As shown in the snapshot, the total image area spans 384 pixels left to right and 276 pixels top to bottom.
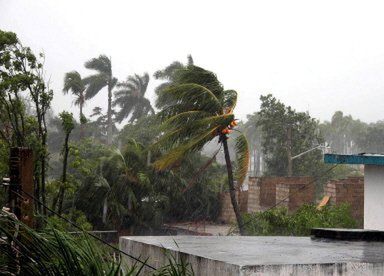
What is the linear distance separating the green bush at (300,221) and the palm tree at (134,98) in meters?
28.4

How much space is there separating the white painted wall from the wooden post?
757 centimetres

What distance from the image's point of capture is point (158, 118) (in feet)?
58.6

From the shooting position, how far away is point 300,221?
15062 mm

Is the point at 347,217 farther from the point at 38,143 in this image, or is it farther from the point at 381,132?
the point at 381,132

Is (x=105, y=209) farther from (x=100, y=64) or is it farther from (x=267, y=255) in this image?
(x=100, y=64)

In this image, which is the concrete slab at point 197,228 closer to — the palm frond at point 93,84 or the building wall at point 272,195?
the building wall at point 272,195

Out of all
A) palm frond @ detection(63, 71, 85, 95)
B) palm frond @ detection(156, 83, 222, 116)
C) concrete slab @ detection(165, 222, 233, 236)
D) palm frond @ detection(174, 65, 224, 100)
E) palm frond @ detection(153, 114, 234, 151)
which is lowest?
concrete slab @ detection(165, 222, 233, 236)

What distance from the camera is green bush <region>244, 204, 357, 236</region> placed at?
1473cm

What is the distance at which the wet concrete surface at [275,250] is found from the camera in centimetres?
530

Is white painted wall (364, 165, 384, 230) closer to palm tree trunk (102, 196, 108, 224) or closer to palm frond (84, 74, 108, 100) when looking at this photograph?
palm tree trunk (102, 196, 108, 224)

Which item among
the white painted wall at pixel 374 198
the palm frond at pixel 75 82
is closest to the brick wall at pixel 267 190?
the palm frond at pixel 75 82

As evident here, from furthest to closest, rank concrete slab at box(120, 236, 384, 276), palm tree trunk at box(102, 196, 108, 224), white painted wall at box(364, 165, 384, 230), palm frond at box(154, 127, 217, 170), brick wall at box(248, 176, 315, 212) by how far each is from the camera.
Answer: brick wall at box(248, 176, 315, 212)
palm tree trunk at box(102, 196, 108, 224)
palm frond at box(154, 127, 217, 170)
white painted wall at box(364, 165, 384, 230)
concrete slab at box(120, 236, 384, 276)

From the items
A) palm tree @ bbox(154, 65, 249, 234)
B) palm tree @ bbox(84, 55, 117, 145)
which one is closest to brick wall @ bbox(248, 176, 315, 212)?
palm tree @ bbox(154, 65, 249, 234)

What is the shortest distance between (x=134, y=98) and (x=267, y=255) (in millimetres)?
39473
